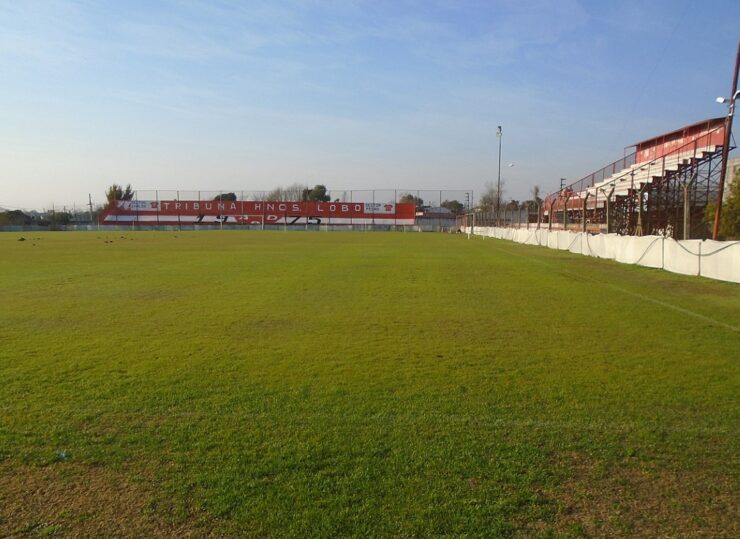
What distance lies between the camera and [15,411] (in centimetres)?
482

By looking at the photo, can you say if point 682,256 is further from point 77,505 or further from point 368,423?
point 77,505

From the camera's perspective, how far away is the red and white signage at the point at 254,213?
89.6 meters

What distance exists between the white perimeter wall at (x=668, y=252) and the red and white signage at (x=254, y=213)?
62954 millimetres

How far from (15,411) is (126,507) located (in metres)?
2.18

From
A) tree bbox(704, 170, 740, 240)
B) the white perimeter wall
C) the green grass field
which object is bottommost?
the green grass field

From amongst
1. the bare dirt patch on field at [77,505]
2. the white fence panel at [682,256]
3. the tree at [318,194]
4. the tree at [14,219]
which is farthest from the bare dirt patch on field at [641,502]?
the tree at [318,194]

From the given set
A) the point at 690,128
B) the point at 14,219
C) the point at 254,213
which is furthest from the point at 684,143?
the point at 14,219

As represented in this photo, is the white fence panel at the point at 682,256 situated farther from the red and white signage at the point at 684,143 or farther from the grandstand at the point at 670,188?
the red and white signage at the point at 684,143

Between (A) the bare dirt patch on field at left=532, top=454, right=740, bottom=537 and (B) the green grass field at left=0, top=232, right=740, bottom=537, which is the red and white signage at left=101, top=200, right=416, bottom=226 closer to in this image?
(B) the green grass field at left=0, top=232, right=740, bottom=537

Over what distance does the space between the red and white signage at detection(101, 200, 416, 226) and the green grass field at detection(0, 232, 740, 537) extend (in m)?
81.7

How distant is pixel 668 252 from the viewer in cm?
1831

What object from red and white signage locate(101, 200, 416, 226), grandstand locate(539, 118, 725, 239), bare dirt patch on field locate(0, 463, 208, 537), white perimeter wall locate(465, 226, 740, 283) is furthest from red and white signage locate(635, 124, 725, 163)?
red and white signage locate(101, 200, 416, 226)

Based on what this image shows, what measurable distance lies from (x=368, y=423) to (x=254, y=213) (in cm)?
8922

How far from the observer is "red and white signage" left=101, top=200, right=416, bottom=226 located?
89625 millimetres
